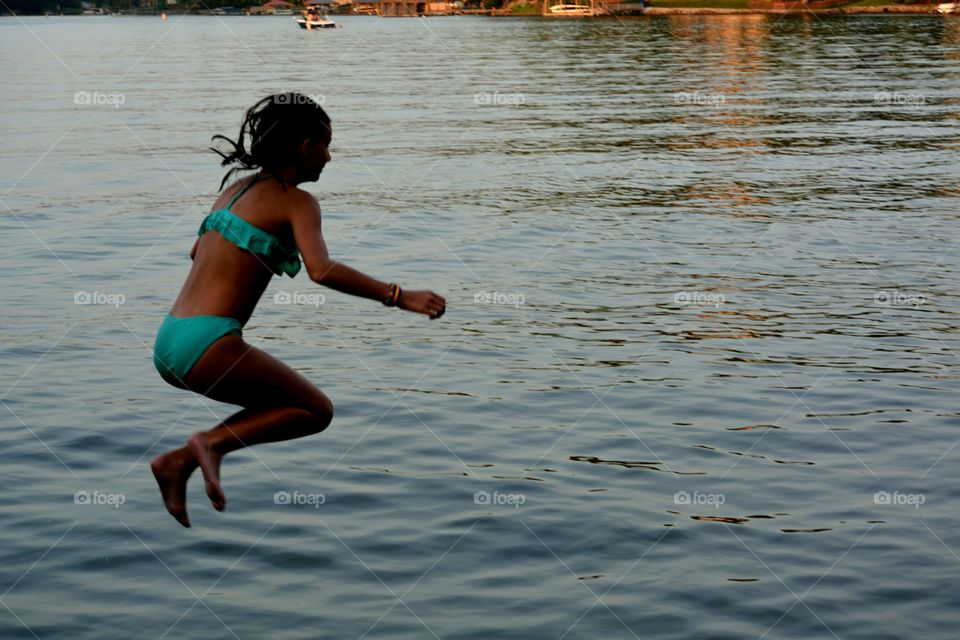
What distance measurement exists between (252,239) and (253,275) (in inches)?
8.5

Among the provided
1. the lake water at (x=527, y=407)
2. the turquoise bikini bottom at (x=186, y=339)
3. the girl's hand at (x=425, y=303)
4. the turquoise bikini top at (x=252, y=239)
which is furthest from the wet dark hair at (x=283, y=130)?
the lake water at (x=527, y=407)

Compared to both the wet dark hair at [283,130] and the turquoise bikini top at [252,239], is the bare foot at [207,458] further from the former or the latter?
the wet dark hair at [283,130]

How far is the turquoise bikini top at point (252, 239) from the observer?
6.82 meters

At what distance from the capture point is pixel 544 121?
40406mm

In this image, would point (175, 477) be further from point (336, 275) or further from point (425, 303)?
point (425, 303)

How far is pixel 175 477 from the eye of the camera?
725 centimetres

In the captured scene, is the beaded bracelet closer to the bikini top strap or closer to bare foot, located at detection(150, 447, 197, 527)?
the bikini top strap

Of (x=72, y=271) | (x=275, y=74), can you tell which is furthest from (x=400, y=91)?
(x=72, y=271)

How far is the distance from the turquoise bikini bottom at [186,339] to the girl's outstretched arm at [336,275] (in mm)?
573

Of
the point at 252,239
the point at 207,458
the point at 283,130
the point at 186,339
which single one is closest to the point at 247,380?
the point at 186,339

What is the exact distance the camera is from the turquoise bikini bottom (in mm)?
6812

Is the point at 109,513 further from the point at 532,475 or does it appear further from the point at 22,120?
the point at 22,120

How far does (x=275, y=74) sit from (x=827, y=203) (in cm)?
4116

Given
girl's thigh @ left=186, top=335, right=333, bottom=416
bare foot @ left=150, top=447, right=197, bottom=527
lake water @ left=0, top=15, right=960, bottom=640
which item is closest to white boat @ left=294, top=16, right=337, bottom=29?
lake water @ left=0, top=15, right=960, bottom=640
